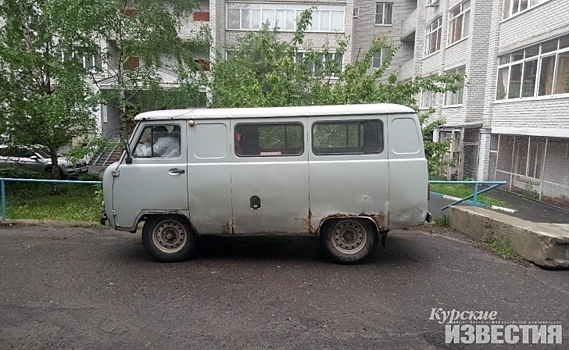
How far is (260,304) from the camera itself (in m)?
4.30

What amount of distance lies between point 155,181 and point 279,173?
71.0 inches

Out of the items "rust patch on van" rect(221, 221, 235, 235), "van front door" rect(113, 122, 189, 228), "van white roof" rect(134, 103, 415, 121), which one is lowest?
"rust patch on van" rect(221, 221, 235, 235)

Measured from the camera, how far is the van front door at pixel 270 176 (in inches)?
211

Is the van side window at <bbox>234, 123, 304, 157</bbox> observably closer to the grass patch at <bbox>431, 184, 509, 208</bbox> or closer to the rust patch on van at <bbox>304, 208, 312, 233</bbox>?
the rust patch on van at <bbox>304, 208, 312, 233</bbox>

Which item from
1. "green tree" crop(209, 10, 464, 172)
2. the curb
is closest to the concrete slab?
"green tree" crop(209, 10, 464, 172)

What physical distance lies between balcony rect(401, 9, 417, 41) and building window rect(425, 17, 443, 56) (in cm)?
271

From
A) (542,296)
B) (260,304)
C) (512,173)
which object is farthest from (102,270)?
(512,173)

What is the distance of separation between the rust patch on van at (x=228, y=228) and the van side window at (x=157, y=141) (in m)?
1.32

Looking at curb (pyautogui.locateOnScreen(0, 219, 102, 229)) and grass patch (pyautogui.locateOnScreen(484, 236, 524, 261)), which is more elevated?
grass patch (pyautogui.locateOnScreen(484, 236, 524, 261))

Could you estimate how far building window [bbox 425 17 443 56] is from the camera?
21.3m

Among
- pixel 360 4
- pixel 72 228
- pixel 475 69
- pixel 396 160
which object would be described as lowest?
pixel 72 228

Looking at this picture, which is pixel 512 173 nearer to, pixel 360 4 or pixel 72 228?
pixel 72 228

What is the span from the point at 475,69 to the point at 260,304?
672 inches

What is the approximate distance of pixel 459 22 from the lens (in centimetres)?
1880
